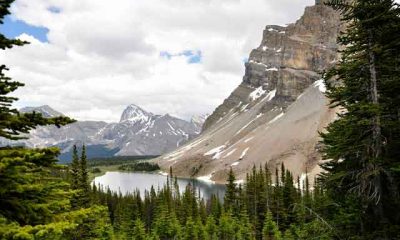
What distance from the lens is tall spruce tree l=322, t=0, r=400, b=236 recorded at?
1786cm

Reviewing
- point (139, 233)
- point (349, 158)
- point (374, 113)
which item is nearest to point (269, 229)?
point (139, 233)

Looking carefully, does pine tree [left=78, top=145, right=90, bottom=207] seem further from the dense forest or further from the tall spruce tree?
the tall spruce tree

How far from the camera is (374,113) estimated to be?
1773 cm

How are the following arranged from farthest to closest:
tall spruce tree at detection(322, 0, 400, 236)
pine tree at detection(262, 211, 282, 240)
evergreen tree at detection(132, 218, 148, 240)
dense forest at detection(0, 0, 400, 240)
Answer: evergreen tree at detection(132, 218, 148, 240)
pine tree at detection(262, 211, 282, 240)
tall spruce tree at detection(322, 0, 400, 236)
dense forest at detection(0, 0, 400, 240)

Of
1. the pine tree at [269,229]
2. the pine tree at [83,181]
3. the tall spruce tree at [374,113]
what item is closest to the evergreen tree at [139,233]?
the pine tree at [269,229]

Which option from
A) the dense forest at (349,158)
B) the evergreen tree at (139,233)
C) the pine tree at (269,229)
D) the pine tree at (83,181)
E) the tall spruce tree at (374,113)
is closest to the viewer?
the dense forest at (349,158)

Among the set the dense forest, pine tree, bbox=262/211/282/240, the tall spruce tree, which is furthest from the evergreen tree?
the tall spruce tree

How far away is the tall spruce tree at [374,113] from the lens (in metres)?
17.9

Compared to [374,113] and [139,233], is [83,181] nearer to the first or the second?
[139,233]

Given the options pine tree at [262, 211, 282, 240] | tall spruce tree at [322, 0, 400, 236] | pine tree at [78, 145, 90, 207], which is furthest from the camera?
pine tree at [262, 211, 282, 240]

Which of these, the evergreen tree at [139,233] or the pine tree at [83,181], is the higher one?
the pine tree at [83,181]

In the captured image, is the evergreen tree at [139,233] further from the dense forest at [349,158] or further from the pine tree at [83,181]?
the dense forest at [349,158]

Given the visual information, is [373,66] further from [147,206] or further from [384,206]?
[147,206]

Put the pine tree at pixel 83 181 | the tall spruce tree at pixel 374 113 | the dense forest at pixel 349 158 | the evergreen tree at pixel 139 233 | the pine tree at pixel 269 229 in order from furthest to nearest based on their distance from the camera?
1. the evergreen tree at pixel 139 233
2. the pine tree at pixel 269 229
3. the pine tree at pixel 83 181
4. the tall spruce tree at pixel 374 113
5. the dense forest at pixel 349 158
